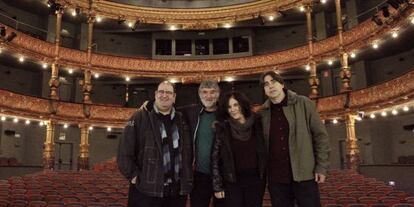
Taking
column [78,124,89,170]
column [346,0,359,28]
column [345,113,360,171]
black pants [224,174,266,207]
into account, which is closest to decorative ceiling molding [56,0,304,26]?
column [346,0,359,28]

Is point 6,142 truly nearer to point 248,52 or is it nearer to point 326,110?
point 248,52

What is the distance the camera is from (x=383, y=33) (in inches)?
647

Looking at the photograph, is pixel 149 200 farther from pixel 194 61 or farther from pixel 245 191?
pixel 194 61

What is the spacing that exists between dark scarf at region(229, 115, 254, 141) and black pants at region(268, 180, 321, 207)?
498mm

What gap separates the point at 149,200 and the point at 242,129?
3.49 ft

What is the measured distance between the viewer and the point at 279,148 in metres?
3.15

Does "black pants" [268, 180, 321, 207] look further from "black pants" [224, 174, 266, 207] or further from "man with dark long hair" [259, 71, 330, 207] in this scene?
"black pants" [224, 174, 266, 207]

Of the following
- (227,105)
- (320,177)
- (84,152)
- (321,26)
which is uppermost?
(321,26)

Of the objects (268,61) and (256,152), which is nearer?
(256,152)

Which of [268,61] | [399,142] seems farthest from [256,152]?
[268,61]

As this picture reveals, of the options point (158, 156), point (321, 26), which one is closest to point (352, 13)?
point (321, 26)

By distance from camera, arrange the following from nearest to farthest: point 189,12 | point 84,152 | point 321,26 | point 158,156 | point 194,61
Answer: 1. point 158,156
2. point 84,152
3. point 321,26
4. point 194,61
5. point 189,12

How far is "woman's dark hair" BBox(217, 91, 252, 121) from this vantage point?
3305mm

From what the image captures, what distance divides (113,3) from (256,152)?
73.6 ft
